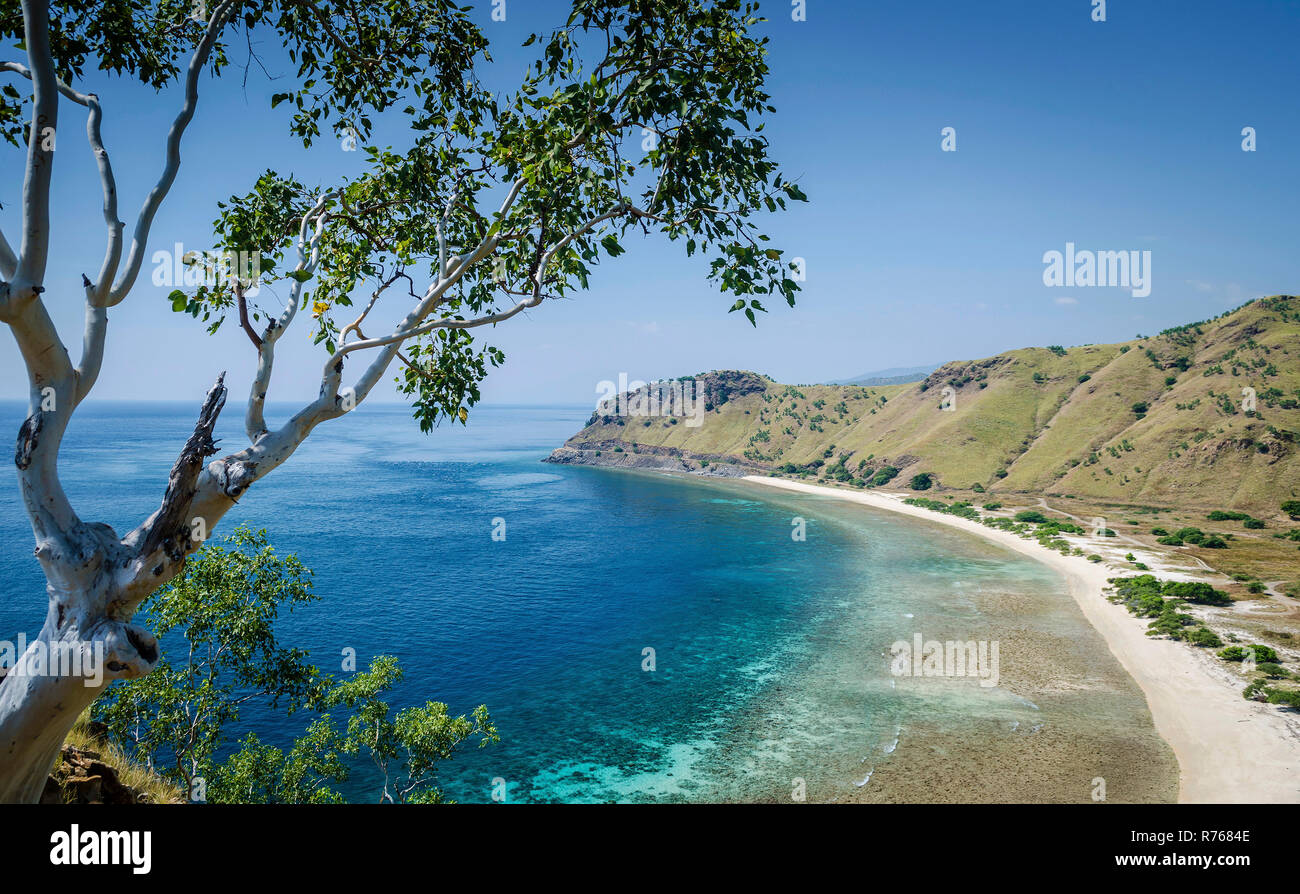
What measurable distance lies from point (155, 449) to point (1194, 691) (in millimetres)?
210891

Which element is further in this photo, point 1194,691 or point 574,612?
point 574,612

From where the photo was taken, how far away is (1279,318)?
118 m

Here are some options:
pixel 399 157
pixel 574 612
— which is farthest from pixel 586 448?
pixel 399 157

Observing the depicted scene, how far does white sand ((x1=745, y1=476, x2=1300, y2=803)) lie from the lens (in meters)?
25.7

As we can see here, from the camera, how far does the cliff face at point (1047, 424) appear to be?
89375 millimetres

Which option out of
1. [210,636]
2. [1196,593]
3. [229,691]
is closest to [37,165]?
[210,636]

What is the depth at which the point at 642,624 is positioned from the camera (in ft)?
177

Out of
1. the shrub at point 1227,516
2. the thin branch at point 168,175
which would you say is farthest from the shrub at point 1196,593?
the thin branch at point 168,175

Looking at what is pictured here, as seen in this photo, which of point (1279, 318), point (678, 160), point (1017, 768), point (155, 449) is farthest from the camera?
point (155, 449)

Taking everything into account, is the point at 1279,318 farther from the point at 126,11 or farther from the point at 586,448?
the point at 126,11

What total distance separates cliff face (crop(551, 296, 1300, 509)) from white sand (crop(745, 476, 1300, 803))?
5413cm

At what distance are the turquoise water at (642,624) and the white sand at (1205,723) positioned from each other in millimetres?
4586

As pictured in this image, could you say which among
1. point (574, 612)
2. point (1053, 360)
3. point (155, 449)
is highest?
point (1053, 360)

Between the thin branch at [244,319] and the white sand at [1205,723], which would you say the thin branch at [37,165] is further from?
the white sand at [1205,723]
